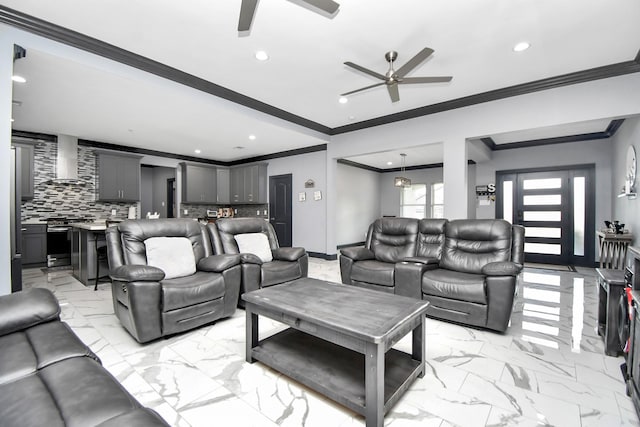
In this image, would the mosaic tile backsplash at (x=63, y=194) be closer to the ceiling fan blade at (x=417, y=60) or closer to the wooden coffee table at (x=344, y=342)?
the wooden coffee table at (x=344, y=342)

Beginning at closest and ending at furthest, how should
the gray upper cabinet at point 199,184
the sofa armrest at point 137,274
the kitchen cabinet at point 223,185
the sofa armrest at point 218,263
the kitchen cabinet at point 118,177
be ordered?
1. the sofa armrest at point 137,274
2. the sofa armrest at point 218,263
3. the kitchen cabinet at point 118,177
4. the gray upper cabinet at point 199,184
5. the kitchen cabinet at point 223,185

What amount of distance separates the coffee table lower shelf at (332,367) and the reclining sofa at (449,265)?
3.52 feet

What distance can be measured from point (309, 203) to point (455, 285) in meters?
4.46

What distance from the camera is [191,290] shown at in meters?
2.60

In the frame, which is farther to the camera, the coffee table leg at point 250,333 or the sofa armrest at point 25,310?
the coffee table leg at point 250,333

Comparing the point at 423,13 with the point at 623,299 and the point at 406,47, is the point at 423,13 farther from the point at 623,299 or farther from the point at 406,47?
the point at 623,299

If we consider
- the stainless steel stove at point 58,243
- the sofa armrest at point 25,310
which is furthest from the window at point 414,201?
the sofa armrest at point 25,310

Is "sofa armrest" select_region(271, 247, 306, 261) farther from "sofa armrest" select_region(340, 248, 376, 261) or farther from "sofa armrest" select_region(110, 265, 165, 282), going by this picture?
"sofa armrest" select_region(110, 265, 165, 282)

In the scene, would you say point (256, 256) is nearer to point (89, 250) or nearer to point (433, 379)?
point (433, 379)

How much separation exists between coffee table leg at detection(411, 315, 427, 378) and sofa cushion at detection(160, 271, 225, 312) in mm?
1851

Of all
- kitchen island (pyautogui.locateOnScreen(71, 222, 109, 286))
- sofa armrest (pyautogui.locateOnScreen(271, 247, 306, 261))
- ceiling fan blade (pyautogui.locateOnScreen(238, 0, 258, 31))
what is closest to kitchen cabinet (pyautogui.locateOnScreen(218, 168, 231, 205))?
kitchen island (pyautogui.locateOnScreen(71, 222, 109, 286))

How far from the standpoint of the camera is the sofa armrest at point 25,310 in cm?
142

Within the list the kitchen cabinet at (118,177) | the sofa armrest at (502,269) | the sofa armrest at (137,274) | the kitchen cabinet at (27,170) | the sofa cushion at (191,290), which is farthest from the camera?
the kitchen cabinet at (118,177)

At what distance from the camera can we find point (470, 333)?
8.95ft
